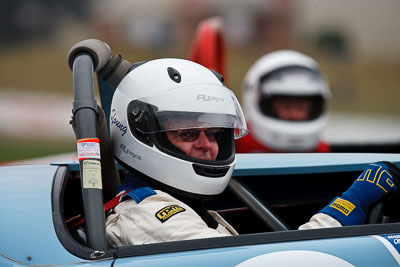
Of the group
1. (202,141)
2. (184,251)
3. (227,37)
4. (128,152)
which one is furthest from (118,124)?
(227,37)

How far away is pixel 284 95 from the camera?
6074 millimetres

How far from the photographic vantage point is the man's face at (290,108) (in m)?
6.08

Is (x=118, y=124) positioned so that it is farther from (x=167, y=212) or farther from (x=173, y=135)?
(x=167, y=212)

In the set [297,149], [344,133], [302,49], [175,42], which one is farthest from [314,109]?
[302,49]

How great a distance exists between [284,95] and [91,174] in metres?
4.28

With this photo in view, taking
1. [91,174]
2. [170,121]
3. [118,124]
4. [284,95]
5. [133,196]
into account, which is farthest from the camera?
[284,95]

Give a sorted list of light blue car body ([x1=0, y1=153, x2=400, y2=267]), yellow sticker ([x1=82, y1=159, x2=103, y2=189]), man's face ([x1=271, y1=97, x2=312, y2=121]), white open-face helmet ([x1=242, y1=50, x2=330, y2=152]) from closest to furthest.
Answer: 1. light blue car body ([x1=0, y1=153, x2=400, y2=267])
2. yellow sticker ([x1=82, y1=159, x2=103, y2=189])
3. white open-face helmet ([x1=242, y1=50, x2=330, y2=152])
4. man's face ([x1=271, y1=97, x2=312, y2=121])

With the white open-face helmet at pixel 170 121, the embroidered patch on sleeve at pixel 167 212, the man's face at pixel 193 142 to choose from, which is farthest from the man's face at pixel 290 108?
the embroidered patch on sleeve at pixel 167 212

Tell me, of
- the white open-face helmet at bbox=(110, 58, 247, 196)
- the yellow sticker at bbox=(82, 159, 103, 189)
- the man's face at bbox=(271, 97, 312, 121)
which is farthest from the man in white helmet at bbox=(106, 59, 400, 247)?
the man's face at bbox=(271, 97, 312, 121)

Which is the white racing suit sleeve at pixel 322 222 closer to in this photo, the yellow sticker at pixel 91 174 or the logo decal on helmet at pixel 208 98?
the logo decal on helmet at pixel 208 98

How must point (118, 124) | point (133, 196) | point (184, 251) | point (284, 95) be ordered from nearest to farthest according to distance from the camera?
1. point (184, 251)
2. point (133, 196)
3. point (118, 124)
4. point (284, 95)

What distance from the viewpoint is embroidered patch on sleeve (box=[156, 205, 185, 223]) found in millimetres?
2033

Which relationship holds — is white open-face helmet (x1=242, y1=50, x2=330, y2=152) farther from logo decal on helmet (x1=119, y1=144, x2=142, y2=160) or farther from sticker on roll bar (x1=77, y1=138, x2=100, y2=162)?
sticker on roll bar (x1=77, y1=138, x2=100, y2=162)

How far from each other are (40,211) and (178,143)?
575 mm
